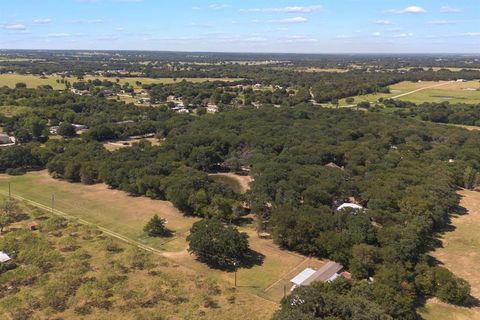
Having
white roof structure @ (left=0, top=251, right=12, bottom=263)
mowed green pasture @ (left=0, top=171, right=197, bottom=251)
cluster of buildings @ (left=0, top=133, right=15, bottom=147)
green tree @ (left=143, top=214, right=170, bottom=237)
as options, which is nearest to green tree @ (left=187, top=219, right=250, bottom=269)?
mowed green pasture @ (left=0, top=171, right=197, bottom=251)

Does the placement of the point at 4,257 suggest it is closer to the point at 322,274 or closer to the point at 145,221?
the point at 145,221

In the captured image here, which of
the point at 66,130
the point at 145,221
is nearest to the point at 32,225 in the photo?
the point at 145,221

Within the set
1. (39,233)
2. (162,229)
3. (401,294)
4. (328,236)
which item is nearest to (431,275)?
(401,294)

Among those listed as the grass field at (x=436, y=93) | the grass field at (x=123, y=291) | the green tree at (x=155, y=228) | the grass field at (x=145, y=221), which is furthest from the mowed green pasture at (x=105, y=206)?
the grass field at (x=436, y=93)

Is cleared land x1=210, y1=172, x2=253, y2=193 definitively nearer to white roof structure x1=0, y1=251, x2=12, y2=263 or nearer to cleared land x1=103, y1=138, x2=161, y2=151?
cleared land x1=103, y1=138, x2=161, y2=151

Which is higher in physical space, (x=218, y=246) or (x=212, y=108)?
(x=212, y=108)

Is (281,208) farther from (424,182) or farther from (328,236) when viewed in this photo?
(424,182)

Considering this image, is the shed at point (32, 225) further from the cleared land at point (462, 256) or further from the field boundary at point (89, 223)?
the cleared land at point (462, 256)
